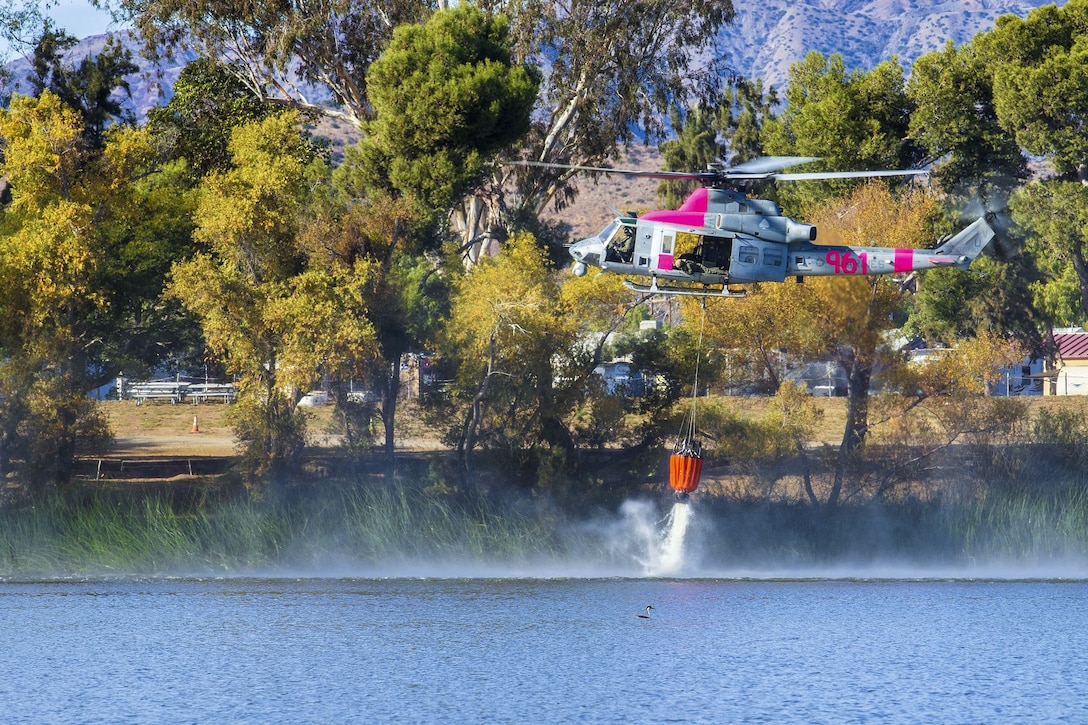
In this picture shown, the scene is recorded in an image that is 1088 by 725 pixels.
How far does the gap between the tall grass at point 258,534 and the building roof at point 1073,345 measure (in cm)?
4689

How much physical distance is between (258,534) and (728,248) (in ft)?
41.3

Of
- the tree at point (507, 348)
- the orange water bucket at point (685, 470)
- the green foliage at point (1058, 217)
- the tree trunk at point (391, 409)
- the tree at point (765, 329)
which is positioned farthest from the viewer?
the green foliage at point (1058, 217)

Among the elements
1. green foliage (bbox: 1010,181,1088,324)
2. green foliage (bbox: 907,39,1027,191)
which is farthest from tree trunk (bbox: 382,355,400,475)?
green foliage (bbox: 1010,181,1088,324)

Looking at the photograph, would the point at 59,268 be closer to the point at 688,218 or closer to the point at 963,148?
the point at 688,218

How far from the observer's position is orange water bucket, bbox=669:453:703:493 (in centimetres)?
2953

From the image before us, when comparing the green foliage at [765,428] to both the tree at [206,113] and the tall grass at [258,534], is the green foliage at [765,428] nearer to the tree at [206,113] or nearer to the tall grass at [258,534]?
the tall grass at [258,534]

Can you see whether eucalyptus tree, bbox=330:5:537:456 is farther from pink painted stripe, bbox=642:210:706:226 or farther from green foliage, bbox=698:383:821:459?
pink painted stripe, bbox=642:210:706:226

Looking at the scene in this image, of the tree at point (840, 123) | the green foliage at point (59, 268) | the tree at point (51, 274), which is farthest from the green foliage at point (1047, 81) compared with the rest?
the tree at point (51, 274)

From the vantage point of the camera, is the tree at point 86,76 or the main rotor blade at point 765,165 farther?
the tree at point 86,76

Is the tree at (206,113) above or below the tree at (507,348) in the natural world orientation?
above

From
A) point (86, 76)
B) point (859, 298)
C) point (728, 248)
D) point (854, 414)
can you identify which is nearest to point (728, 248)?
point (728, 248)

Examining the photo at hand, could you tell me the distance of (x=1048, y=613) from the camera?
27.0 metres

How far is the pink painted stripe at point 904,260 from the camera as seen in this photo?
2806 centimetres

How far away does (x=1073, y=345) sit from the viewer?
244ft
